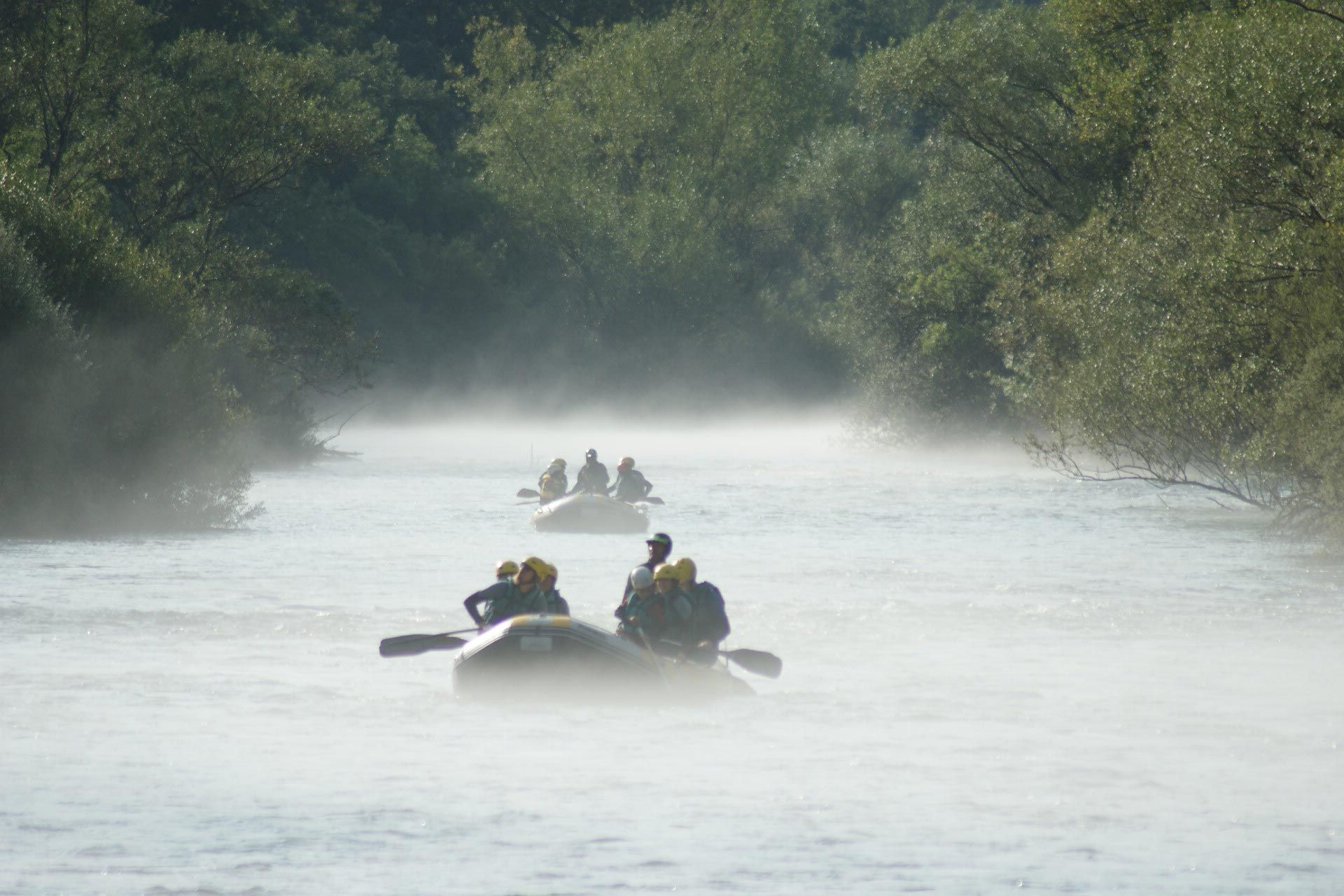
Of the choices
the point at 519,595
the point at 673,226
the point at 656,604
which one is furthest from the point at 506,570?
the point at 673,226

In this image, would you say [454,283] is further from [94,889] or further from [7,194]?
[94,889]

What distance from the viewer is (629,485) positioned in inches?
1224

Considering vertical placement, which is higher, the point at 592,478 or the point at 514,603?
the point at 514,603

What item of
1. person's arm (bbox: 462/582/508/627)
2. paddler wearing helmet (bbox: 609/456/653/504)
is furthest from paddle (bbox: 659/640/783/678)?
paddler wearing helmet (bbox: 609/456/653/504)

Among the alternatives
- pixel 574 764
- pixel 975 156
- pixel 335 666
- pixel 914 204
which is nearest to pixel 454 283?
pixel 914 204

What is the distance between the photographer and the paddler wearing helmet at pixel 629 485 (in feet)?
102

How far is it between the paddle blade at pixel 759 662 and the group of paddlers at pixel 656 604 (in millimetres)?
211

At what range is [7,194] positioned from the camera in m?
28.4

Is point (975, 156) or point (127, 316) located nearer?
point (127, 316)

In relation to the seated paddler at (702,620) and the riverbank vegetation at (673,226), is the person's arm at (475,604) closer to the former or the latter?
the seated paddler at (702,620)

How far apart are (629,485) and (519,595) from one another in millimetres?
16019

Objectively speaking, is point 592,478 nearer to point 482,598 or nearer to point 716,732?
point 482,598

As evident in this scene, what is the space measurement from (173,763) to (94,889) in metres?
3.05

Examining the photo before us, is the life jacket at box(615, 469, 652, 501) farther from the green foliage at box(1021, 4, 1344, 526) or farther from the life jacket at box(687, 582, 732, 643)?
the life jacket at box(687, 582, 732, 643)
